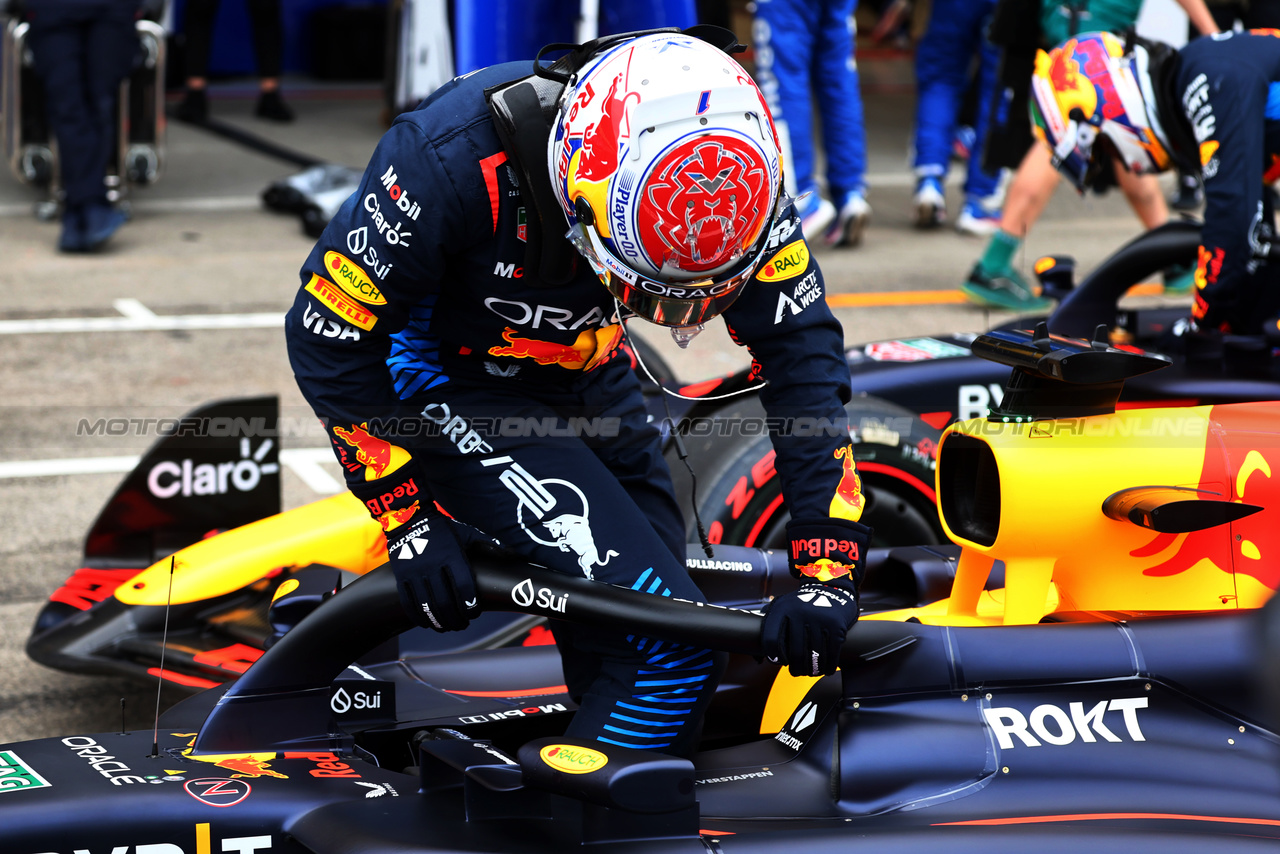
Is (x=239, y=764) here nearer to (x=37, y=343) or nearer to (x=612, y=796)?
(x=612, y=796)

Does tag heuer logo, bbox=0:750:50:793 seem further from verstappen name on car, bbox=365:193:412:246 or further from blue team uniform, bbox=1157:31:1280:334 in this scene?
blue team uniform, bbox=1157:31:1280:334

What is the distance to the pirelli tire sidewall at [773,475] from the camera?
3.40m

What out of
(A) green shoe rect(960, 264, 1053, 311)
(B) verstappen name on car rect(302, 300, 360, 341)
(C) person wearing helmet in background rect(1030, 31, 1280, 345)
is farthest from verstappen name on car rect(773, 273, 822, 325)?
(A) green shoe rect(960, 264, 1053, 311)

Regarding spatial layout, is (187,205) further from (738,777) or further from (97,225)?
(738,777)

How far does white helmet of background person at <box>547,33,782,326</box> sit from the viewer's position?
197 centimetres

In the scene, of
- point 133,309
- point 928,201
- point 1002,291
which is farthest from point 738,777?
point 928,201

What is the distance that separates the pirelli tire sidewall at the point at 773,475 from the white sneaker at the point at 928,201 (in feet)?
17.2

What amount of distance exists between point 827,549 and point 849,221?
235 inches

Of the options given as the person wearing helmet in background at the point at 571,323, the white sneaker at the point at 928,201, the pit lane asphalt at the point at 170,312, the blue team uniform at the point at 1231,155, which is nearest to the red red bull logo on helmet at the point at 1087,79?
the blue team uniform at the point at 1231,155

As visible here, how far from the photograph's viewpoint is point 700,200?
1.97 meters

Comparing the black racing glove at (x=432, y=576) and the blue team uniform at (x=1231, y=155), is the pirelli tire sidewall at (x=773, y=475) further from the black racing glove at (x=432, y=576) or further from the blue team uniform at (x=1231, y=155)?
the black racing glove at (x=432, y=576)

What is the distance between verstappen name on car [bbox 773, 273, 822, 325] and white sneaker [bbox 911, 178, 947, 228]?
21.2 ft

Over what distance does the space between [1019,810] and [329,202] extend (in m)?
6.49

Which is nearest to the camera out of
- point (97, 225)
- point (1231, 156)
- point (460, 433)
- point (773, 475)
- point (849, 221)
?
point (460, 433)
